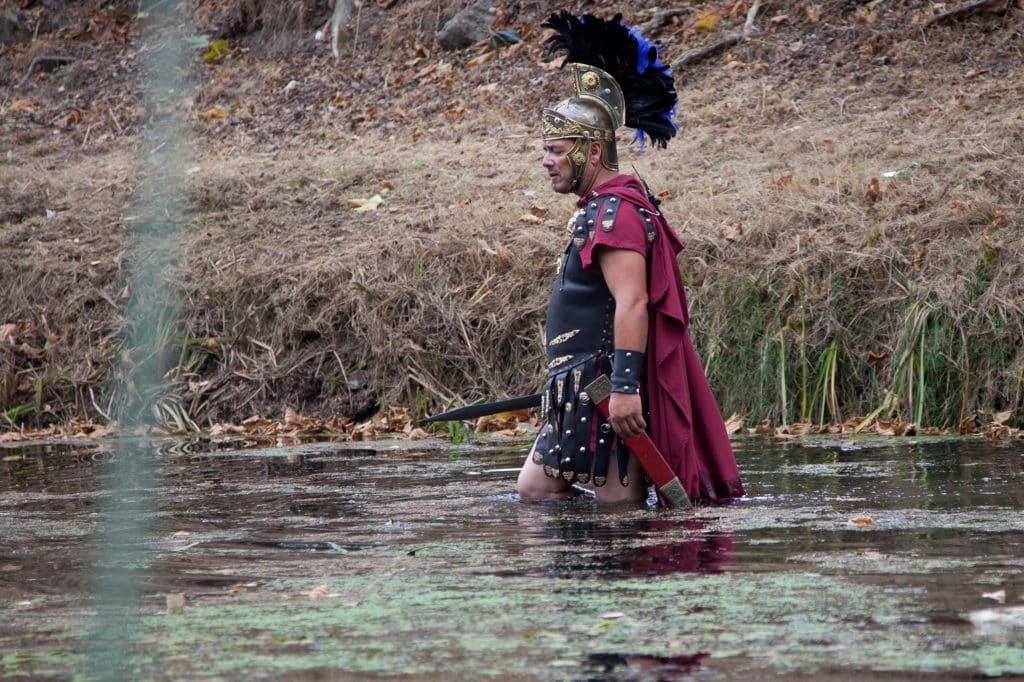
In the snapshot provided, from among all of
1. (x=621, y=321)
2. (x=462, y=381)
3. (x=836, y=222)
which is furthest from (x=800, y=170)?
(x=621, y=321)

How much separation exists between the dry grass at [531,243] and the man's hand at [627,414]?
3727 millimetres

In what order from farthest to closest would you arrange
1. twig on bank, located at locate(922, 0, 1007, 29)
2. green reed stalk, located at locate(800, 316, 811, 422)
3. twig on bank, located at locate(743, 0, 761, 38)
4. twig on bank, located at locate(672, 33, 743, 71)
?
twig on bank, located at locate(743, 0, 761, 38)
twig on bank, located at locate(672, 33, 743, 71)
twig on bank, located at locate(922, 0, 1007, 29)
green reed stalk, located at locate(800, 316, 811, 422)

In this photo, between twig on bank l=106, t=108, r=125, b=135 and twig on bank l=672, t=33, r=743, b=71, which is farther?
twig on bank l=106, t=108, r=125, b=135

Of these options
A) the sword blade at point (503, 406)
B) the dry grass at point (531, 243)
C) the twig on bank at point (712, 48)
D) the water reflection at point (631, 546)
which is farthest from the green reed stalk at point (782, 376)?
the twig on bank at point (712, 48)

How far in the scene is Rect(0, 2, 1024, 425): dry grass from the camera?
926cm

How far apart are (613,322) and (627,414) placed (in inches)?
17.7

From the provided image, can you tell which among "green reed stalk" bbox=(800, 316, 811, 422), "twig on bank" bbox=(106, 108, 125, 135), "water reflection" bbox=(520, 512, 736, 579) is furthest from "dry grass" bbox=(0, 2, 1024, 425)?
"water reflection" bbox=(520, 512, 736, 579)

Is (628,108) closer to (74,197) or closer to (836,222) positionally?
(836,222)

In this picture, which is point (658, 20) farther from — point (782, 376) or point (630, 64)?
point (630, 64)

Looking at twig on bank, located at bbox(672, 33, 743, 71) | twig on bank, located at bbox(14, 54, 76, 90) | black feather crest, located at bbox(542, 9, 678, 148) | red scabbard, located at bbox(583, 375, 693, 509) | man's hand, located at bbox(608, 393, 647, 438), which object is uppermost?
twig on bank, located at bbox(14, 54, 76, 90)

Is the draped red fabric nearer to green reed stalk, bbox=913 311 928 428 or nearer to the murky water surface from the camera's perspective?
the murky water surface

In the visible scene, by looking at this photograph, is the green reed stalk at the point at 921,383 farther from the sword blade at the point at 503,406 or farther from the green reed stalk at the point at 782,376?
the sword blade at the point at 503,406

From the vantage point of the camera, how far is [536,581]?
13.2ft

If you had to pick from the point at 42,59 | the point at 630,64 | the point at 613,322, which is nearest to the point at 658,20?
the point at 42,59
